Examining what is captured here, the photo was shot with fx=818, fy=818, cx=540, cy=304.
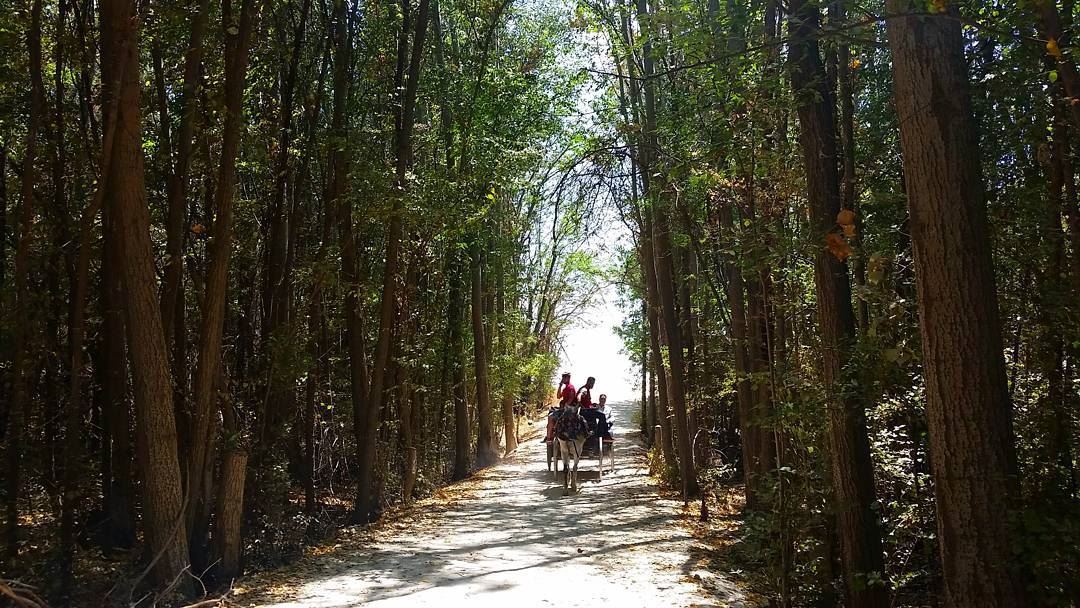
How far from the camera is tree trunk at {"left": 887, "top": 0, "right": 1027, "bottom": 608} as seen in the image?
15.2 feet

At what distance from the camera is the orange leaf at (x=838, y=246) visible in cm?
599

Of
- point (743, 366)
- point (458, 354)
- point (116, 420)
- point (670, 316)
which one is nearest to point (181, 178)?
point (116, 420)

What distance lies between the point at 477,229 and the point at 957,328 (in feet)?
34.4

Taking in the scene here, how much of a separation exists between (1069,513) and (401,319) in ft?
36.0

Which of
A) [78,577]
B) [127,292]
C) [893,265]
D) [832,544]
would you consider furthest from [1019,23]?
[78,577]

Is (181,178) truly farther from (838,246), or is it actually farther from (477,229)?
(477,229)

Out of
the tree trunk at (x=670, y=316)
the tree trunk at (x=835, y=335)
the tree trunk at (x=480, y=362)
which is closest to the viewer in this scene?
the tree trunk at (x=835, y=335)

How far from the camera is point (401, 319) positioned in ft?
46.3

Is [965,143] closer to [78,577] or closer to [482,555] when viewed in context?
[482,555]

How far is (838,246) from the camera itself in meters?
6.12

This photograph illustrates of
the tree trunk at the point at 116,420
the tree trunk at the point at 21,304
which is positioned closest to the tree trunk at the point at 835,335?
the tree trunk at the point at 21,304

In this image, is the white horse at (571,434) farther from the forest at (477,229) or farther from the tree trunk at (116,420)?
the tree trunk at (116,420)

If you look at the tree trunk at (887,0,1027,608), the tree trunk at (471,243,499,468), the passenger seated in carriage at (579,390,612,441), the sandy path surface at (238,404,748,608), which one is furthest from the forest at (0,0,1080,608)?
the tree trunk at (471,243,499,468)

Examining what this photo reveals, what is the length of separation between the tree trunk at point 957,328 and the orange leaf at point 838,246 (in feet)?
3.60
